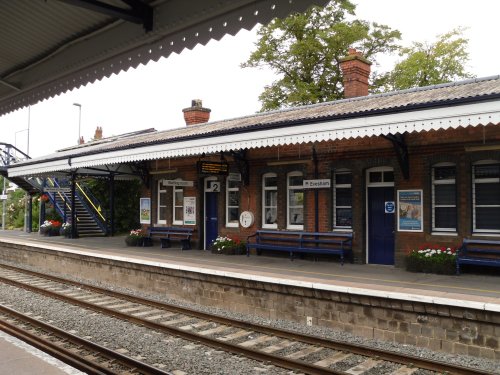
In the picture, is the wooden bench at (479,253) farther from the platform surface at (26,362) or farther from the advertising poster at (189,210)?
the advertising poster at (189,210)

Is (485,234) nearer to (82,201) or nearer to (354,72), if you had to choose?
(354,72)

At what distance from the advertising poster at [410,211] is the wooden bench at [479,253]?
117cm

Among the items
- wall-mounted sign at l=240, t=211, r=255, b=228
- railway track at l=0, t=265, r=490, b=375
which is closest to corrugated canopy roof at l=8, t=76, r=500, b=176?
wall-mounted sign at l=240, t=211, r=255, b=228

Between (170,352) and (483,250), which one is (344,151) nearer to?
(483,250)

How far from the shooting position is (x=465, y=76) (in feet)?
87.9

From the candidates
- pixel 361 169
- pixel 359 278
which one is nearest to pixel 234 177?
pixel 361 169

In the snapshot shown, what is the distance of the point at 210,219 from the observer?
16.1 meters

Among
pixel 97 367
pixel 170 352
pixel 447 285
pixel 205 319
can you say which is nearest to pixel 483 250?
pixel 447 285

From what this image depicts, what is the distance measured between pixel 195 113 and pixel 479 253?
1547 cm

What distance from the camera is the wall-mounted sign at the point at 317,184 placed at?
1220 centimetres

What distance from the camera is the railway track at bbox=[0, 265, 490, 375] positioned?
20.2ft

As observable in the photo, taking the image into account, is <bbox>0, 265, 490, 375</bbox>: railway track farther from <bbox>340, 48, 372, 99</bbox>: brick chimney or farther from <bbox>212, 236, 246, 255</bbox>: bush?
<bbox>340, 48, 372, 99</bbox>: brick chimney

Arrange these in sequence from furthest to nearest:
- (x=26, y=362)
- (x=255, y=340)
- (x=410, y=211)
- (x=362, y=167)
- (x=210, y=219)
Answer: (x=210, y=219) < (x=362, y=167) < (x=410, y=211) < (x=255, y=340) < (x=26, y=362)

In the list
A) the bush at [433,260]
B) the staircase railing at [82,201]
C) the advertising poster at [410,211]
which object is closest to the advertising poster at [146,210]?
the staircase railing at [82,201]
